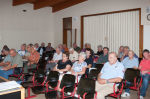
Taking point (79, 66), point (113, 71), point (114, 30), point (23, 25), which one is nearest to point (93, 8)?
point (114, 30)

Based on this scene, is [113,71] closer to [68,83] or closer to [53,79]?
[68,83]

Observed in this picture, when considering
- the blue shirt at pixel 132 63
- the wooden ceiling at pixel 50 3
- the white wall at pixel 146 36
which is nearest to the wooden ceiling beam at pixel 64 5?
the wooden ceiling at pixel 50 3

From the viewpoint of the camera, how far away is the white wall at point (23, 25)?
9961mm

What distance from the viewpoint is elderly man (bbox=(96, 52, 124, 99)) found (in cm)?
328

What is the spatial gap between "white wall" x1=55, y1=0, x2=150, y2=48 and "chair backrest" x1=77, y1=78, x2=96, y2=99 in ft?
17.3

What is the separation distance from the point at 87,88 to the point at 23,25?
28.4 feet

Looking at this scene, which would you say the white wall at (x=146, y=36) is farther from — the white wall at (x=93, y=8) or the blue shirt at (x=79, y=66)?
the blue shirt at (x=79, y=66)

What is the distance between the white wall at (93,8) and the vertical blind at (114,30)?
0.31 m

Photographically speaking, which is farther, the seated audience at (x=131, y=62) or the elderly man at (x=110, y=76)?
the seated audience at (x=131, y=62)

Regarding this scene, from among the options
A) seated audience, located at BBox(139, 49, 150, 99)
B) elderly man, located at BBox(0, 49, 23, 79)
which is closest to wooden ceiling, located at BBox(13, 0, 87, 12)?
elderly man, located at BBox(0, 49, 23, 79)

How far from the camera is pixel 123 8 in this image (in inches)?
316

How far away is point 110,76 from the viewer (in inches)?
137

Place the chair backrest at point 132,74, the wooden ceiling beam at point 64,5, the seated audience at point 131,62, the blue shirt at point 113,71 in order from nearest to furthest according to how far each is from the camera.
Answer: the blue shirt at point 113,71, the chair backrest at point 132,74, the seated audience at point 131,62, the wooden ceiling beam at point 64,5

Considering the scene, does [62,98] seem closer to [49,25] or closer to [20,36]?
[20,36]
